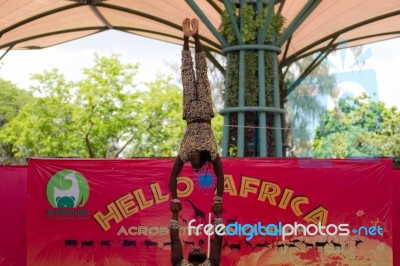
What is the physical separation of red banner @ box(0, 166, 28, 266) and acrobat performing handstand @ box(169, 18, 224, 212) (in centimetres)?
713

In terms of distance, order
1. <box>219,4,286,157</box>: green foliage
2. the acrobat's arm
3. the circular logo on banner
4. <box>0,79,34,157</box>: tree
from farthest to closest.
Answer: <box>0,79,34,157</box>: tree < <box>219,4,286,157</box>: green foliage < the circular logo on banner < the acrobat's arm

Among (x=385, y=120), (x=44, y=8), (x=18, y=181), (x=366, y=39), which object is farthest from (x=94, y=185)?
(x=385, y=120)

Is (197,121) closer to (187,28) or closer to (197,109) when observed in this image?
(197,109)

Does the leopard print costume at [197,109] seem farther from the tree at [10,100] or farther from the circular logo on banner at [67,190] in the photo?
the tree at [10,100]

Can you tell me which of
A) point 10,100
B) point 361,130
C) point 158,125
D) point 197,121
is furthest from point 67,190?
point 10,100

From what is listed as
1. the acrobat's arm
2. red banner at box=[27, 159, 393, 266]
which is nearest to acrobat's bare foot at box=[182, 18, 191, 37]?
the acrobat's arm

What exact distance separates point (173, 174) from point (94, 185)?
5406 millimetres

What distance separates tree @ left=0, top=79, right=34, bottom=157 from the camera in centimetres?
5594

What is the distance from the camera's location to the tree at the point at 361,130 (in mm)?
46250

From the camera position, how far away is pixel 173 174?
9555 millimetres

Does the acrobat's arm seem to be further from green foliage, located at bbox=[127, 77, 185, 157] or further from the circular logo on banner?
green foliage, located at bbox=[127, 77, 185, 157]

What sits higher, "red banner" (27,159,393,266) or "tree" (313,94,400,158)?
"tree" (313,94,400,158)

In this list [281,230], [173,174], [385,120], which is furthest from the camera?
[385,120]

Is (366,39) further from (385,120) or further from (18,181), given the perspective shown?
(385,120)
